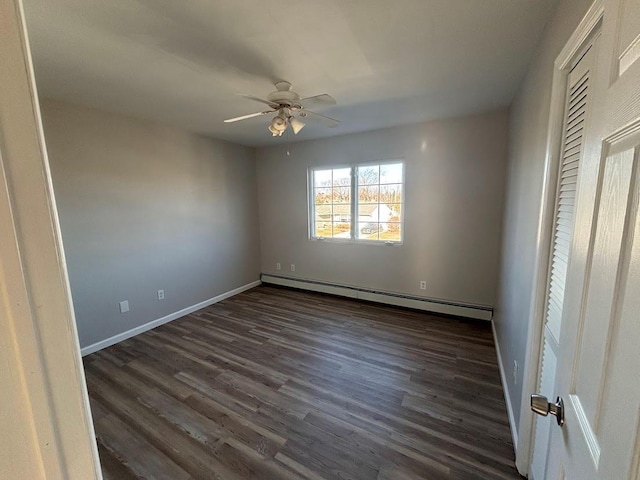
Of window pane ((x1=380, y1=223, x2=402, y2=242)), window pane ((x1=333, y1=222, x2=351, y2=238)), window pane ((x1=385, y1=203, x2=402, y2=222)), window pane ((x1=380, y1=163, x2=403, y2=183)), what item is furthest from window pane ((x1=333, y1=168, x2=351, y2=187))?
window pane ((x1=380, y1=223, x2=402, y2=242))

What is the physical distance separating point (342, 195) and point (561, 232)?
9.96ft

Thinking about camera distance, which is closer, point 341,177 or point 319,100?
point 319,100

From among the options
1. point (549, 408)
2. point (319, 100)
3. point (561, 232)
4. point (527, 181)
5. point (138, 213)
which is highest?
point (319, 100)

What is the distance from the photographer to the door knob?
2.41ft

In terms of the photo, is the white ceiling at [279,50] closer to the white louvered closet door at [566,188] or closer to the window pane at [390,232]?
the white louvered closet door at [566,188]

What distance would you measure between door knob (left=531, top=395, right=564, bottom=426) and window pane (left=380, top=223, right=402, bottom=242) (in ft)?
9.83

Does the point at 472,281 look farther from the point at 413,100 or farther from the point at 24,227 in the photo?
the point at 24,227

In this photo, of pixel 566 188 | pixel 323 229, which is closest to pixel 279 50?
pixel 566 188

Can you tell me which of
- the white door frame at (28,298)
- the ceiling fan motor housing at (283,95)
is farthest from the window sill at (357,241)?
the white door frame at (28,298)

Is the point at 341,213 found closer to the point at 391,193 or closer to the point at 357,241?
the point at 357,241

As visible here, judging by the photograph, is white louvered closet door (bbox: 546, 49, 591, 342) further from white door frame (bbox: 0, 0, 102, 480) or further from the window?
the window

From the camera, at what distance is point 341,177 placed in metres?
4.05

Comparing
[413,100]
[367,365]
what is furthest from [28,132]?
[413,100]

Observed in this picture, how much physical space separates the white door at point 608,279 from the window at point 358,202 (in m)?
3.03
